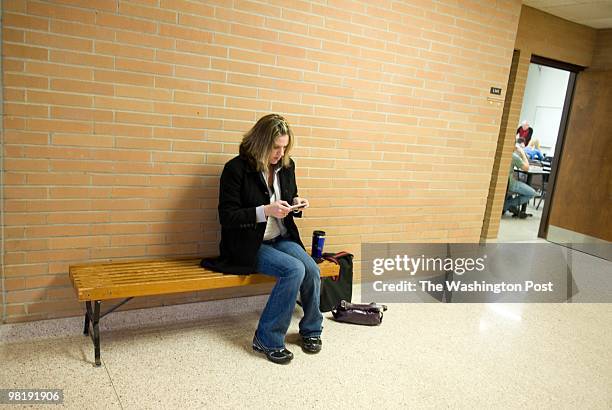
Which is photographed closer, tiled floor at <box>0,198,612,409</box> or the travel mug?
tiled floor at <box>0,198,612,409</box>

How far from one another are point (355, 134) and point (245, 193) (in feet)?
3.96

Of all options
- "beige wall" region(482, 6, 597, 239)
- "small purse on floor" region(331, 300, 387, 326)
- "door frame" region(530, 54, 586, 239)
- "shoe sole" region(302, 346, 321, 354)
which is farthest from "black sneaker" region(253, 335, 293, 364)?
"door frame" region(530, 54, 586, 239)

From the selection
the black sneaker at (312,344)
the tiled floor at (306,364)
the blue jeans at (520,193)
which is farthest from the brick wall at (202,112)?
the blue jeans at (520,193)

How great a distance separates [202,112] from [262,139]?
1.55 ft

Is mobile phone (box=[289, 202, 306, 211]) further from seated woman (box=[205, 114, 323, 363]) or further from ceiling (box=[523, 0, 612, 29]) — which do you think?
ceiling (box=[523, 0, 612, 29])

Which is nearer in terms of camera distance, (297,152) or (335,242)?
(297,152)

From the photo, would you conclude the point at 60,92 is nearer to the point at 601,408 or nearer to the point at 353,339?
the point at 353,339

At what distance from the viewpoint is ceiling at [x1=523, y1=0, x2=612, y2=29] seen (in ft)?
16.5

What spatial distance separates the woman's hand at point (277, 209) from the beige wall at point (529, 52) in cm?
389

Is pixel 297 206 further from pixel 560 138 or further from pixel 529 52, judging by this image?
pixel 560 138

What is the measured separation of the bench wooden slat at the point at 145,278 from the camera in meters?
2.51

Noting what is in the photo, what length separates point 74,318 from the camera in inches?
114

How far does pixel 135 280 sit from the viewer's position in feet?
8.74

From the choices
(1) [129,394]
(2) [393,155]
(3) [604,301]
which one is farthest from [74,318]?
(3) [604,301]
